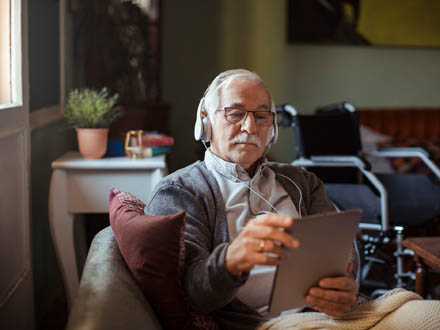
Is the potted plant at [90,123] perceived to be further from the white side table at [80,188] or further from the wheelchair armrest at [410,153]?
the wheelchair armrest at [410,153]

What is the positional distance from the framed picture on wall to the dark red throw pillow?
11.7 ft

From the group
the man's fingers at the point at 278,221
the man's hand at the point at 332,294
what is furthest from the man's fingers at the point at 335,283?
the man's fingers at the point at 278,221

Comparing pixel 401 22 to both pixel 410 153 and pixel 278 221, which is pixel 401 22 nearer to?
pixel 410 153

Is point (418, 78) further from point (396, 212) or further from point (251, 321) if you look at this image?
point (251, 321)

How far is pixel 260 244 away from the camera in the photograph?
1094 mm

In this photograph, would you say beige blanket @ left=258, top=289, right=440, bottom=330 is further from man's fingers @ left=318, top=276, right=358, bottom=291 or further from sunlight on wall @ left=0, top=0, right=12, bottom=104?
sunlight on wall @ left=0, top=0, right=12, bottom=104

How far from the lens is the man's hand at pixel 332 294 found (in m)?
1.22

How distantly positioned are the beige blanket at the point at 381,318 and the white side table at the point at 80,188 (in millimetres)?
1153

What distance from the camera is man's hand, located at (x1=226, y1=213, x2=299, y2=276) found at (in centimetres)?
Answer: 106

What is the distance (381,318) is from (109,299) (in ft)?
2.09

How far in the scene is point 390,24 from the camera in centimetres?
477

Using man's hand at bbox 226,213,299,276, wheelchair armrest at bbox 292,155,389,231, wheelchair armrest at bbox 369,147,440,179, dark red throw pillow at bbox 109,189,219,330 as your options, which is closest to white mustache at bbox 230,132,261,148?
dark red throw pillow at bbox 109,189,219,330

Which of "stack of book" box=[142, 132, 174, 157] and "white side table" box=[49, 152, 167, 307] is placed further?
"stack of book" box=[142, 132, 174, 157]

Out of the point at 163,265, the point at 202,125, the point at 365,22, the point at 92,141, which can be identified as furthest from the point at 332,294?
the point at 365,22
